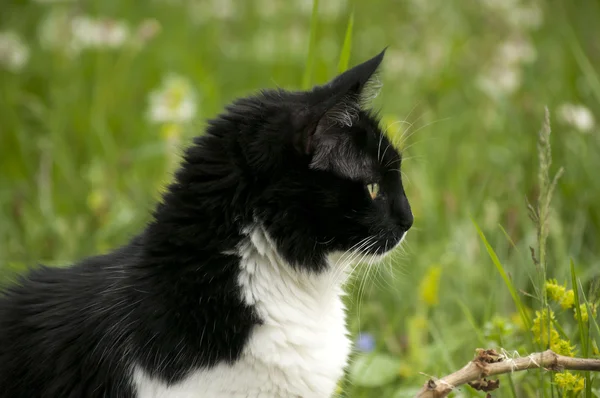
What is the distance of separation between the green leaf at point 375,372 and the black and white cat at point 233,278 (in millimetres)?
368

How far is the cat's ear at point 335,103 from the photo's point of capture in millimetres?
1467

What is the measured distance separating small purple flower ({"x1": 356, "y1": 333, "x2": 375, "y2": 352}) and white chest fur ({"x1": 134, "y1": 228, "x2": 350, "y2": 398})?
0.43m

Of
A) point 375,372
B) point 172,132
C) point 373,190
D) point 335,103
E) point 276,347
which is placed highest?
point 335,103

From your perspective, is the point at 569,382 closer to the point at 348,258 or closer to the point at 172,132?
the point at 348,258

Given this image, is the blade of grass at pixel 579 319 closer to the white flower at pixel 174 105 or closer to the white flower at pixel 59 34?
the white flower at pixel 174 105

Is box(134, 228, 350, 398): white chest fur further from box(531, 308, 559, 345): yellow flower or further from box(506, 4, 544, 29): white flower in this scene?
box(506, 4, 544, 29): white flower

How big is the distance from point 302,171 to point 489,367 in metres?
0.53

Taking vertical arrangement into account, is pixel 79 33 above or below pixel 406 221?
below

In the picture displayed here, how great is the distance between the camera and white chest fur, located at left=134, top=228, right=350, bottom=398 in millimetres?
1460

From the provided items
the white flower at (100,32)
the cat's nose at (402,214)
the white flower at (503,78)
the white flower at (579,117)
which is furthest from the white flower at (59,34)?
the cat's nose at (402,214)

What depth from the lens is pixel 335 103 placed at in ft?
4.80

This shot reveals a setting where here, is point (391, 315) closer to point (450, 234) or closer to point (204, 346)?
point (450, 234)

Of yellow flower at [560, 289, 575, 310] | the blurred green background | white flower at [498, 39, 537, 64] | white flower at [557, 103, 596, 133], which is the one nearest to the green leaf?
the blurred green background

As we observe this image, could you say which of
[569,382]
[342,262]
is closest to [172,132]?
[342,262]
